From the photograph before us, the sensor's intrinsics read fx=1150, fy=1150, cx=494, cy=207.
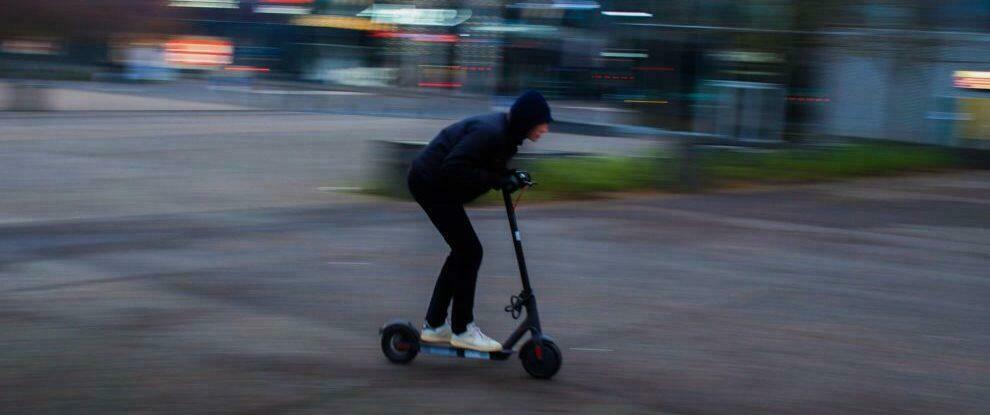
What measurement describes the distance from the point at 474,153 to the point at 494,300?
7.54 ft

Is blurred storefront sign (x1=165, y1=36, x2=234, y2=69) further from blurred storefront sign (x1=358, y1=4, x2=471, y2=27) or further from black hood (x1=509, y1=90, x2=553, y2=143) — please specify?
black hood (x1=509, y1=90, x2=553, y2=143)

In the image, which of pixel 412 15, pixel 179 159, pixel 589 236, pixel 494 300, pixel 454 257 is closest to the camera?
pixel 454 257

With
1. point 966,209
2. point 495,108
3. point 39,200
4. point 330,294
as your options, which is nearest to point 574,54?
point 495,108

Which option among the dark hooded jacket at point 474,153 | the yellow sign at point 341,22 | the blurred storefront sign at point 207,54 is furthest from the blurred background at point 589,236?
the blurred storefront sign at point 207,54

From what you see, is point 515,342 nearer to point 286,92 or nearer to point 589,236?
point 589,236

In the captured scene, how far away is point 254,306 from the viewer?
24.1 ft

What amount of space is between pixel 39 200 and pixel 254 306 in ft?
19.3

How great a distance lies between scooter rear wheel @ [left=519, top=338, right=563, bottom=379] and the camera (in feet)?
18.9

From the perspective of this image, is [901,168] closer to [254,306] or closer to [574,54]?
[254,306]

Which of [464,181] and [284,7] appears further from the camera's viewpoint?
[284,7]

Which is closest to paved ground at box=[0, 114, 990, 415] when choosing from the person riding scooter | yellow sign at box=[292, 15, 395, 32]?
the person riding scooter

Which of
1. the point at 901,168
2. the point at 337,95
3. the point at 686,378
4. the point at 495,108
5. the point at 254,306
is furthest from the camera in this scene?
the point at 337,95

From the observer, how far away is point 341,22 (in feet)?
144

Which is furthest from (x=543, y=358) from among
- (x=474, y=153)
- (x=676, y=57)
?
(x=676, y=57)
